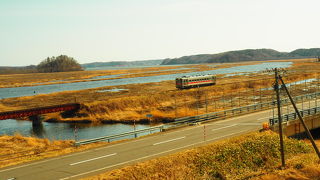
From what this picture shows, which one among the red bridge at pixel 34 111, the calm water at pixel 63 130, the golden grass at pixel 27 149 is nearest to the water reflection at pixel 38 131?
the calm water at pixel 63 130

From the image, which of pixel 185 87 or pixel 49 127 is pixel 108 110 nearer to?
pixel 49 127

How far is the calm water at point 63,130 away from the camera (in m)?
42.9

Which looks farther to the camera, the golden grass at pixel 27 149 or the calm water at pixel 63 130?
the calm water at pixel 63 130

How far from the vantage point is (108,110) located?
56875mm

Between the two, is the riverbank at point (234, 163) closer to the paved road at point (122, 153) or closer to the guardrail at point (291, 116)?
the paved road at point (122, 153)

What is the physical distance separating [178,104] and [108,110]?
15.5 meters

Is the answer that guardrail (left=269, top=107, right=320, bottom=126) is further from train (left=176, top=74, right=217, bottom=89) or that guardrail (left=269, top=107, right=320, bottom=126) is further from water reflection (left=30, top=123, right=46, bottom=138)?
train (left=176, top=74, right=217, bottom=89)

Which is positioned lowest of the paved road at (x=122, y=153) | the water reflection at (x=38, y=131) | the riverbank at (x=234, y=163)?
the water reflection at (x=38, y=131)

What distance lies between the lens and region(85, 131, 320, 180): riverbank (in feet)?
69.5

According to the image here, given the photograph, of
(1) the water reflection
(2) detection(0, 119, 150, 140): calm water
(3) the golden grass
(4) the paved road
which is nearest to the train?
(2) detection(0, 119, 150, 140): calm water

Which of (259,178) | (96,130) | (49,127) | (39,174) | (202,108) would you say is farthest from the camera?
(202,108)

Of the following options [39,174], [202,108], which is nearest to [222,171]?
[39,174]

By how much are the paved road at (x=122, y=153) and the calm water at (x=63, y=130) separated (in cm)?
1536

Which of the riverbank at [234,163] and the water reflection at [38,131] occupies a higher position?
the riverbank at [234,163]
